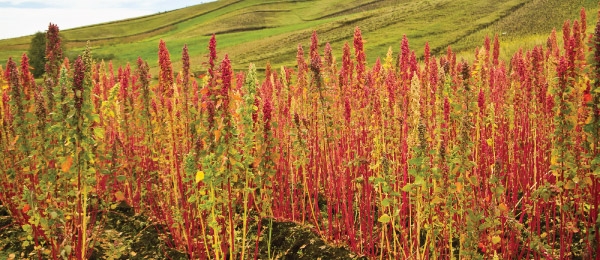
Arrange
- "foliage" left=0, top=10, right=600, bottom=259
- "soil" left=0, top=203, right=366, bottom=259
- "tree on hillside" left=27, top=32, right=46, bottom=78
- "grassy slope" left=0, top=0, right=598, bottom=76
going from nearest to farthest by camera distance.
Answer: "foliage" left=0, top=10, right=600, bottom=259, "soil" left=0, top=203, right=366, bottom=259, "grassy slope" left=0, top=0, right=598, bottom=76, "tree on hillside" left=27, top=32, right=46, bottom=78

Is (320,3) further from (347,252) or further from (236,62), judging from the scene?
(347,252)

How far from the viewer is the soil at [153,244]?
4.23 metres

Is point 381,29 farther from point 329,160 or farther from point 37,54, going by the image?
point 329,160

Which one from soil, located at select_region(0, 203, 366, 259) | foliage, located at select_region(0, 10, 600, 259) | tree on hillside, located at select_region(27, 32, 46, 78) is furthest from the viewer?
tree on hillside, located at select_region(27, 32, 46, 78)

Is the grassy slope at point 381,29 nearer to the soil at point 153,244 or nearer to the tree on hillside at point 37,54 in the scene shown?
the tree on hillside at point 37,54

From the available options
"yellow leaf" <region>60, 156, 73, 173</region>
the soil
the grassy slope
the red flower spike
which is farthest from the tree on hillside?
"yellow leaf" <region>60, 156, 73, 173</region>

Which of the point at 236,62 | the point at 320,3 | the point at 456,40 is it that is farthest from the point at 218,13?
the point at 456,40

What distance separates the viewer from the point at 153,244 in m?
4.71

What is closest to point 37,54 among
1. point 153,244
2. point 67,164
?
point 153,244

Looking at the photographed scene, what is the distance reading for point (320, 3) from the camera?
70.6m

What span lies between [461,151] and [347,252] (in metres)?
1.62

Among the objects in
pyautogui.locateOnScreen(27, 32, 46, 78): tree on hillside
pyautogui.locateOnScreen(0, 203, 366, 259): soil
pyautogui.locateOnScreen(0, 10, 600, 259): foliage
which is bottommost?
pyautogui.locateOnScreen(0, 203, 366, 259): soil

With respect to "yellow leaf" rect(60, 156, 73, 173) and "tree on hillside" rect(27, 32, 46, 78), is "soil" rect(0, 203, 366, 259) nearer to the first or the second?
"yellow leaf" rect(60, 156, 73, 173)

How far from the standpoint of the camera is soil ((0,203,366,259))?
423 cm
